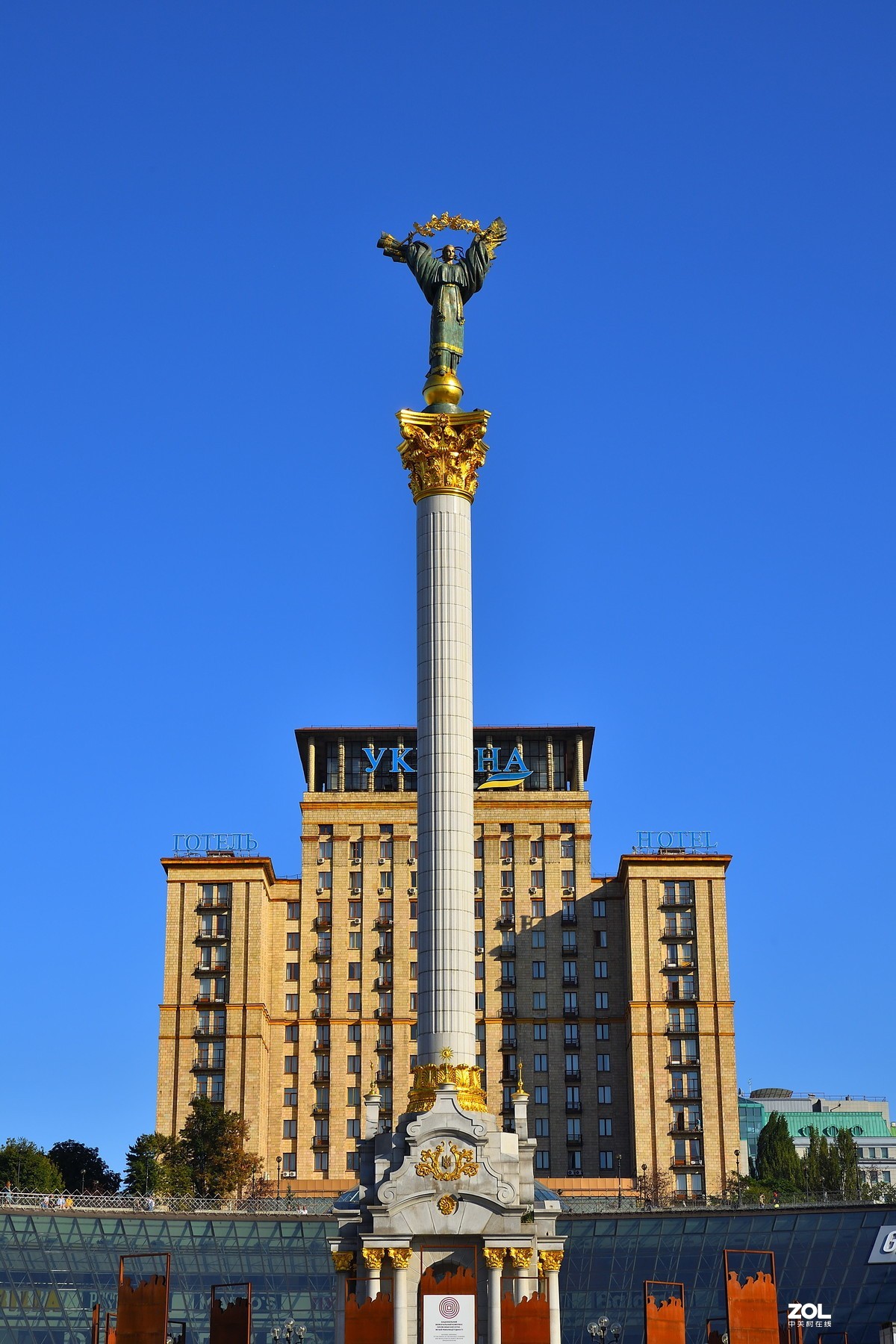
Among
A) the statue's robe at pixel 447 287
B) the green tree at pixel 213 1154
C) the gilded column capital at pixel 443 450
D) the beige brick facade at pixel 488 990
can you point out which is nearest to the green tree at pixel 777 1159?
the beige brick facade at pixel 488 990

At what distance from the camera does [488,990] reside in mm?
125438

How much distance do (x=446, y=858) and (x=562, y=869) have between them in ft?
222

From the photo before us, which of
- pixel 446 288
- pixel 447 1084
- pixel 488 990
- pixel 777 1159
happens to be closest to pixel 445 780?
pixel 447 1084

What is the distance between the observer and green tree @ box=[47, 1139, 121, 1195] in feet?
370

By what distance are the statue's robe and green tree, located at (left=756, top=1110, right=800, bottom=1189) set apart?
226 ft

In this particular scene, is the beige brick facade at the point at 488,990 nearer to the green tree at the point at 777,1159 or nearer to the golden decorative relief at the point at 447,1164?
the green tree at the point at 777,1159

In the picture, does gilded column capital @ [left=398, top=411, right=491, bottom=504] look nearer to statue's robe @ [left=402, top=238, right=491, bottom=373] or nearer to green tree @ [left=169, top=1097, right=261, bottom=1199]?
statue's robe @ [left=402, top=238, right=491, bottom=373]

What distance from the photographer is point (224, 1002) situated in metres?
121

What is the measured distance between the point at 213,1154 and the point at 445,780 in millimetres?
54821

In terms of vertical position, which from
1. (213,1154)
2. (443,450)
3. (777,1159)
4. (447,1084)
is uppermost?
(443,450)

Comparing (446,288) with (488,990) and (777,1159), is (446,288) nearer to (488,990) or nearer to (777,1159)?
(488,990)

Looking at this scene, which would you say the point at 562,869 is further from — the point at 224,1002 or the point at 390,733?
the point at 224,1002

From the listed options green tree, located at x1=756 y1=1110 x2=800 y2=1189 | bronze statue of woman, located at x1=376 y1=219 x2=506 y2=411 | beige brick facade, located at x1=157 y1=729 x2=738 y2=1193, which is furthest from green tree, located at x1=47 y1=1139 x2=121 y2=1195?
bronze statue of woman, located at x1=376 y1=219 x2=506 y2=411

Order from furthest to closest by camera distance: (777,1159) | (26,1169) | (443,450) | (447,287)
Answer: (777,1159), (26,1169), (447,287), (443,450)
